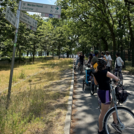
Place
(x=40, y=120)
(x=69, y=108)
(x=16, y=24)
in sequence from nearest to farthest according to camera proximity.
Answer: (x=40, y=120) < (x=16, y=24) < (x=69, y=108)

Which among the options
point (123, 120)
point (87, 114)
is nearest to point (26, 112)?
point (87, 114)

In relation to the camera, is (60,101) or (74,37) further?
(74,37)

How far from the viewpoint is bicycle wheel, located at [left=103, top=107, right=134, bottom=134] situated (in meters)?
3.09

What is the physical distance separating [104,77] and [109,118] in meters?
0.80

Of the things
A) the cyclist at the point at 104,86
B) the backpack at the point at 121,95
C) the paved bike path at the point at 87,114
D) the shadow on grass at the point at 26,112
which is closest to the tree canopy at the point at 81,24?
the paved bike path at the point at 87,114

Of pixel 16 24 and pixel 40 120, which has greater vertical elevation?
pixel 16 24

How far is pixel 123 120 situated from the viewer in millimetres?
2988

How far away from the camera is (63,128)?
151 inches

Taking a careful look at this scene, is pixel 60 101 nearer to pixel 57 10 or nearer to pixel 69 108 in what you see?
pixel 69 108

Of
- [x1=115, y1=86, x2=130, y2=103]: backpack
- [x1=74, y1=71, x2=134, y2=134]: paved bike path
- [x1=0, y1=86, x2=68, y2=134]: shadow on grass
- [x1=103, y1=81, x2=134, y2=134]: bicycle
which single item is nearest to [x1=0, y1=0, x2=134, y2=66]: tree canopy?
[x1=74, y1=71, x2=134, y2=134]: paved bike path

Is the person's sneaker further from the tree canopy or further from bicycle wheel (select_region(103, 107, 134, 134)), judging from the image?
the tree canopy

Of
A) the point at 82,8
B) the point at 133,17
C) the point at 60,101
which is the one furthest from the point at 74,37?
the point at 60,101

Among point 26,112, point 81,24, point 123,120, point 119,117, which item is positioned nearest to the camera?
point 123,120

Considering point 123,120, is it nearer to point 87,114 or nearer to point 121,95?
point 121,95
